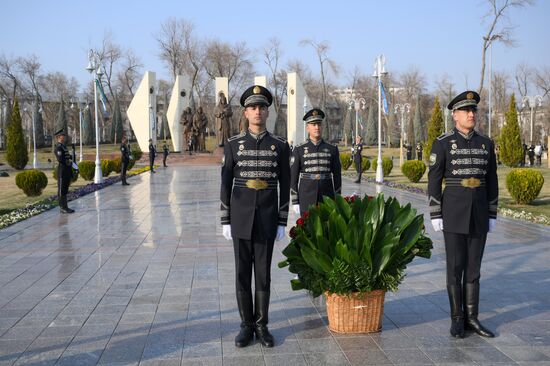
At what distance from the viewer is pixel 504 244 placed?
9.41m

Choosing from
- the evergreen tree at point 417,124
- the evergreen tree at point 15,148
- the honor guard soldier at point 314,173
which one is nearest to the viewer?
the honor guard soldier at point 314,173

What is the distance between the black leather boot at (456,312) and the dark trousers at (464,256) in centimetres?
6

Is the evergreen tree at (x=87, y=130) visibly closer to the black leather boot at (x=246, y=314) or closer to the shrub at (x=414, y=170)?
the shrub at (x=414, y=170)

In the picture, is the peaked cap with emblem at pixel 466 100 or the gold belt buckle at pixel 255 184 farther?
the peaked cap with emblem at pixel 466 100

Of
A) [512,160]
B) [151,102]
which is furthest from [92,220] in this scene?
[151,102]

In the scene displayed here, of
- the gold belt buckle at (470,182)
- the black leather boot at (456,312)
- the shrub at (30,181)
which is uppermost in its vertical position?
the gold belt buckle at (470,182)

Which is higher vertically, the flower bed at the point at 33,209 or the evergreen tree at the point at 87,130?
the evergreen tree at the point at 87,130

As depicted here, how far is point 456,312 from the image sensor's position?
4.81 m

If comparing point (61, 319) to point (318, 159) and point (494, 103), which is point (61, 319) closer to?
point (318, 159)

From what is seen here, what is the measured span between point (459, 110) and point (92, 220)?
32.1 feet

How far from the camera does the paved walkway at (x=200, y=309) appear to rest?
173 inches

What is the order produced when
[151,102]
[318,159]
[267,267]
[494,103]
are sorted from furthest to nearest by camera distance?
[494,103] < [151,102] < [318,159] < [267,267]

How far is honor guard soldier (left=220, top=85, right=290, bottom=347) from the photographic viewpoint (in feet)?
15.5

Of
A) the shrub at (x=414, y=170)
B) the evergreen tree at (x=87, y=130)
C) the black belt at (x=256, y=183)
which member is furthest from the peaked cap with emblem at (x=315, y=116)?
the evergreen tree at (x=87, y=130)
